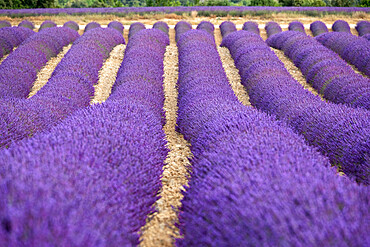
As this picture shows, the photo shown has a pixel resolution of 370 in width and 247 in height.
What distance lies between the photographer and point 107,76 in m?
6.64

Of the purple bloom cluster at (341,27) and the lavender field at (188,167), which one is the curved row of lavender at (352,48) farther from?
the purple bloom cluster at (341,27)

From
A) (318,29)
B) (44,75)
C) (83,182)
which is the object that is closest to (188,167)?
(83,182)

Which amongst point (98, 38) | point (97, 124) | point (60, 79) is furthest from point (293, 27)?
point (97, 124)

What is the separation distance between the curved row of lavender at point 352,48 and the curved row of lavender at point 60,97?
6185 millimetres

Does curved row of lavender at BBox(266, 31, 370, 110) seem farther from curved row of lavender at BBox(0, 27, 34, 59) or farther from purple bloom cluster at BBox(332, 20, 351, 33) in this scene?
curved row of lavender at BBox(0, 27, 34, 59)

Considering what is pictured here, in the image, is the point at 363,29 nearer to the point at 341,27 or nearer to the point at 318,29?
the point at 341,27

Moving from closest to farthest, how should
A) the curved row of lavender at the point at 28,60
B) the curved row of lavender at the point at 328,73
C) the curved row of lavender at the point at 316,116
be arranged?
the curved row of lavender at the point at 316,116
the curved row of lavender at the point at 328,73
the curved row of lavender at the point at 28,60

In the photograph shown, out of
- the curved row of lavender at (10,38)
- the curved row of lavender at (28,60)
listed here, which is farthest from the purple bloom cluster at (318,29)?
the curved row of lavender at (10,38)

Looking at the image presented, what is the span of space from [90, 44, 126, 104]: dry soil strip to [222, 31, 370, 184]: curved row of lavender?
2.92 m

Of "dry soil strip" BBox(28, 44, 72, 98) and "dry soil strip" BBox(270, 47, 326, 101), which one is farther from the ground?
"dry soil strip" BBox(28, 44, 72, 98)

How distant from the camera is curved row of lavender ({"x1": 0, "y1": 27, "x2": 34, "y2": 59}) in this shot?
8.32 m

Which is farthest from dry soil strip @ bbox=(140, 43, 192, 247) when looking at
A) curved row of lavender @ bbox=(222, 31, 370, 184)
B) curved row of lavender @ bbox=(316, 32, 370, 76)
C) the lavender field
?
curved row of lavender @ bbox=(316, 32, 370, 76)

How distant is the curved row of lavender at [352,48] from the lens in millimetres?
6742

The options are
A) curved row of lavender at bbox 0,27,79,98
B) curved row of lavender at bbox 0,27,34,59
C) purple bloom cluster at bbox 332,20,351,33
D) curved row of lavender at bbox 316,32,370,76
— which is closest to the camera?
curved row of lavender at bbox 0,27,79,98
